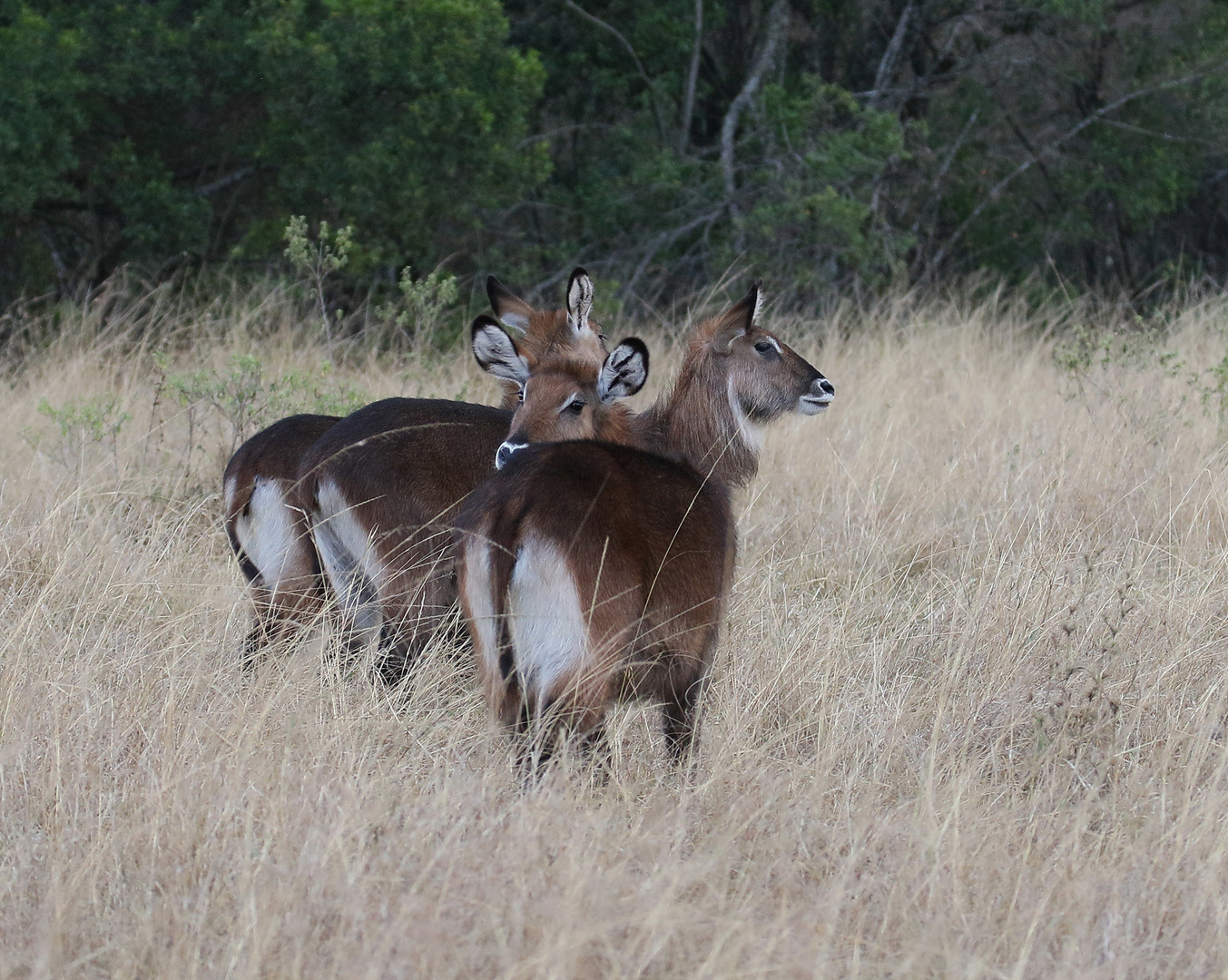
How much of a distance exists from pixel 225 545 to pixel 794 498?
2408mm

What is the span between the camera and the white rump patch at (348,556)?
423cm

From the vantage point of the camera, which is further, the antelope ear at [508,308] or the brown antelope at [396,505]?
the antelope ear at [508,308]

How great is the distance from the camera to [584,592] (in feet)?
10.3

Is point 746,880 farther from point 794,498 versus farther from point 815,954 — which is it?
point 794,498

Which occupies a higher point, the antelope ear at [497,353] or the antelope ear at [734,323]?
the antelope ear at [734,323]

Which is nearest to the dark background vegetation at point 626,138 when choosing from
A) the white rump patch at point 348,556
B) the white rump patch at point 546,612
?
the white rump patch at point 348,556

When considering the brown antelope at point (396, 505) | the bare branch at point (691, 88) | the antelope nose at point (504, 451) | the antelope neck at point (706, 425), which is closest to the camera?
the antelope nose at point (504, 451)

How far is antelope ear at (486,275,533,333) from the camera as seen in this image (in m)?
5.93

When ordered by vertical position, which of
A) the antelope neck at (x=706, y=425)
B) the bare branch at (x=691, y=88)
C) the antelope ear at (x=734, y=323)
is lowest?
the bare branch at (x=691, y=88)

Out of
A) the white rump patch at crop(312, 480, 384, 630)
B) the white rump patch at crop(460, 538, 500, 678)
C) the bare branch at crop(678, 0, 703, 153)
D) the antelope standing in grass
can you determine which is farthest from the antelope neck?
the bare branch at crop(678, 0, 703, 153)

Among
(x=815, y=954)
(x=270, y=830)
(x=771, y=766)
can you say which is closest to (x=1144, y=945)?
(x=815, y=954)

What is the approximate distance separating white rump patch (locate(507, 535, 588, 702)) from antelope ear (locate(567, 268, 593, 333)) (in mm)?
2581

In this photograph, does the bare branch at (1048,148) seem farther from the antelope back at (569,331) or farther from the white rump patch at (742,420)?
the white rump patch at (742,420)

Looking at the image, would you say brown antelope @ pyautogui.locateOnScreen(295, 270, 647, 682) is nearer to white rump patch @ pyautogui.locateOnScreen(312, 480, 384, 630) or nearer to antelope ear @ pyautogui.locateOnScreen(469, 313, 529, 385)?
white rump patch @ pyautogui.locateOnScreen(312, 480, 384, 630)
